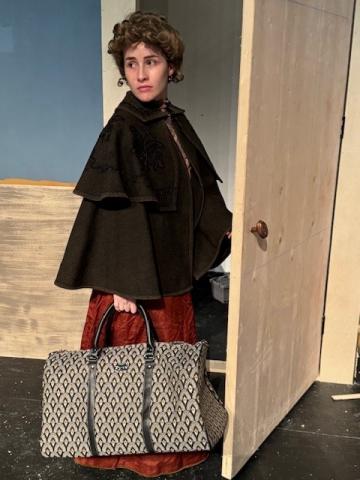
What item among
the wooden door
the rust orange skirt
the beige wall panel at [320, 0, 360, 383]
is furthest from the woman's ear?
the beige wall panel at [320, 0, 360, 383]

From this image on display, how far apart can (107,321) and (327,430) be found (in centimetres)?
102

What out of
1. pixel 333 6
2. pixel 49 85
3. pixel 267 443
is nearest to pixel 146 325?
pixel 267 443

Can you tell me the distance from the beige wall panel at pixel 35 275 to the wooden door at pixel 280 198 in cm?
99

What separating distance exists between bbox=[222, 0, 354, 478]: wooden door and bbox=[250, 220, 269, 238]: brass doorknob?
2 cm

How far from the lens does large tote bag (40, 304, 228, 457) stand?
1557 millimetres

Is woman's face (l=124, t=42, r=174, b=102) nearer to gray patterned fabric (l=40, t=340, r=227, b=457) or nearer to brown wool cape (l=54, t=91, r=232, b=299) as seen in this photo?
brown wool cape (l=54, t=91, r=232, b=299)

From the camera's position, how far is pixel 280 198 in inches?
66.3

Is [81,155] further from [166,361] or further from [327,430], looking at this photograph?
[327,430]

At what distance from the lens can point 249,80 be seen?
54.4 inches

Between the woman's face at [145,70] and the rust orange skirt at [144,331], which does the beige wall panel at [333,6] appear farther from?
the rust orange skirt at [144,331]

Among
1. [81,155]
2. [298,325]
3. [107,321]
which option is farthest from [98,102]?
[298,325]

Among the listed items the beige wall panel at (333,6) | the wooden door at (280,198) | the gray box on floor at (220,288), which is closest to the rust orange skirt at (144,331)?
the wooden door at (280,198)

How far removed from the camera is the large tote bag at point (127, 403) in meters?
1.56

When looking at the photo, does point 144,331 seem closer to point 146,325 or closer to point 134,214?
point 146,325
